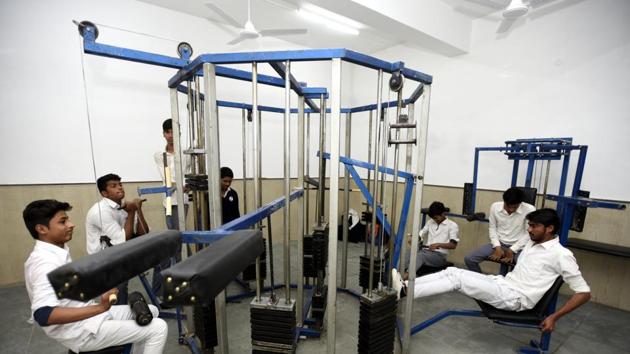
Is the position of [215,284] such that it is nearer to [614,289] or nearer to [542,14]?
[614,289]

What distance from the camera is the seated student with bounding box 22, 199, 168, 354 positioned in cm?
128

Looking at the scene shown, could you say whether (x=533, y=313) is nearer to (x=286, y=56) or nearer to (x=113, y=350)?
(x=286, y=56)

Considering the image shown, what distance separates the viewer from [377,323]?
4.97 feet

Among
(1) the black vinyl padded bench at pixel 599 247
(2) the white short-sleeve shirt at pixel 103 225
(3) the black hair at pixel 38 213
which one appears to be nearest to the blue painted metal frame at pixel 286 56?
(3) the black hair at pixel 38 213

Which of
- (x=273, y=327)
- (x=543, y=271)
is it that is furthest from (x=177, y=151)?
(x=543, y=271)

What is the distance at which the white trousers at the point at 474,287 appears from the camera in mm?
1992

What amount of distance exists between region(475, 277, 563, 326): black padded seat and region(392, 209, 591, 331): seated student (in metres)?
0.03

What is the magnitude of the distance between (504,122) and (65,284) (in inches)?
171

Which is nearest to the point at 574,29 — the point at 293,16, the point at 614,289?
the point at 614,289

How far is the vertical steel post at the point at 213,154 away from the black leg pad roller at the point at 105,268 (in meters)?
0.50

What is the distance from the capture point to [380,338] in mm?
1538

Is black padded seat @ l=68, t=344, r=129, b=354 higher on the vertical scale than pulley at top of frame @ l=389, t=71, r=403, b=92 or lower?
lower

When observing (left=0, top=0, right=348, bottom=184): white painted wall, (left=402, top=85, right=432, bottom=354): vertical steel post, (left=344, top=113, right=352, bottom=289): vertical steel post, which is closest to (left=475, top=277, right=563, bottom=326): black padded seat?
(left=402, top=85, right=432, bottom=354): vertical steel post

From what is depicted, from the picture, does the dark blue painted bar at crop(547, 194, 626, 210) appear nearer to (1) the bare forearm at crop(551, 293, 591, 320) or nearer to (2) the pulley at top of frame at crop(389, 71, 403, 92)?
(1) the bare forearm at crop(551, 293, 591, 320)
